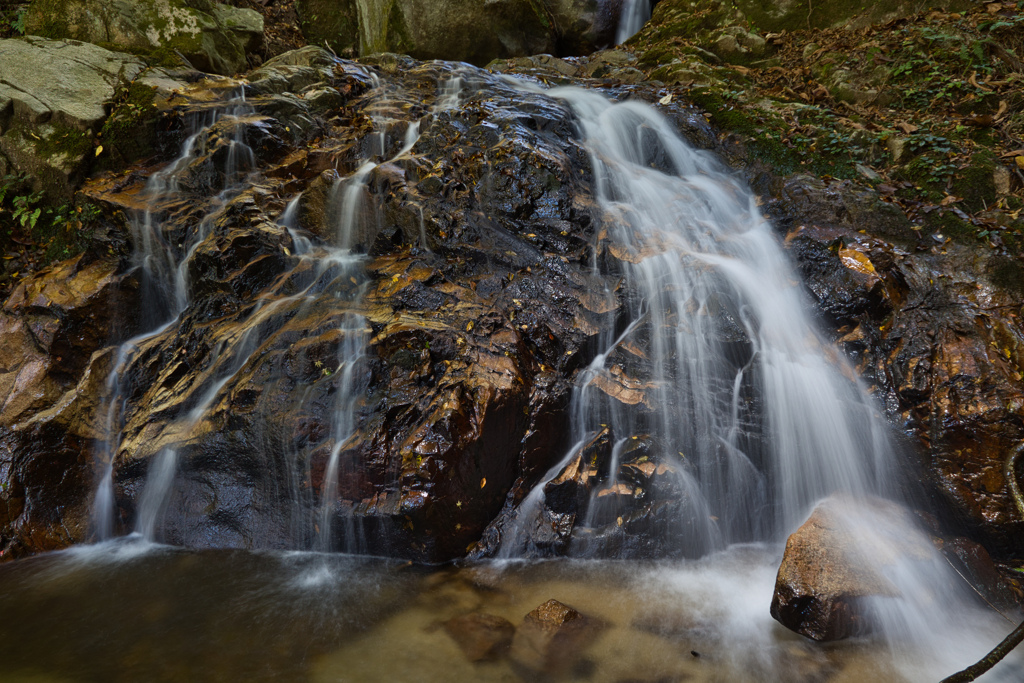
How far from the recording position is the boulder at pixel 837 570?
120 inches

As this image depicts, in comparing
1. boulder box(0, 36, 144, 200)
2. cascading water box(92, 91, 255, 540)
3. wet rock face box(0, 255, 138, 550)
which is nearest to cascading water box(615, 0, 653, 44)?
cascading water box(92, 91, 255, 540)

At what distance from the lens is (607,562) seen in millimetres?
3826

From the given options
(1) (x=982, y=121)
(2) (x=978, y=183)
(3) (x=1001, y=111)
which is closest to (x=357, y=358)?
(2) (x=978, y=183)

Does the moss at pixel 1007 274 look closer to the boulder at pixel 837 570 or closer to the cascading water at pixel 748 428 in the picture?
the cascading water at pixel 748 428

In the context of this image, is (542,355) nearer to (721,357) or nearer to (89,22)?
(721,357)

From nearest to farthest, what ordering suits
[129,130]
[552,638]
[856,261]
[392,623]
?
[552,638] < [392,623] < [856,261] < [129,130]

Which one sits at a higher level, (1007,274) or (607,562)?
(1007,274)

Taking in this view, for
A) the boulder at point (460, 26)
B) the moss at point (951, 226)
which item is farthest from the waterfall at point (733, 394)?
the boulder at point (460, 26)

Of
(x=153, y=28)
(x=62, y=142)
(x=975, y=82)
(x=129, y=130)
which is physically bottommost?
(x=62, y=142)

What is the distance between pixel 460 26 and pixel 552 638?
11.6 metres

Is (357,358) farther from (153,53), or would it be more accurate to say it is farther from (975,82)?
(975,82)

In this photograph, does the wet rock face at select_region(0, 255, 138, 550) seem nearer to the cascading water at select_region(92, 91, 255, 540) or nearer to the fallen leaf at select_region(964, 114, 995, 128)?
the cascading water at select_region(92, 91, 255, 540)

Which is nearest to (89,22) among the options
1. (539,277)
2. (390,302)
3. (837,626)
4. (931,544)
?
(390,302)

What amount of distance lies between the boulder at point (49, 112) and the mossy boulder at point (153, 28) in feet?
3.10
